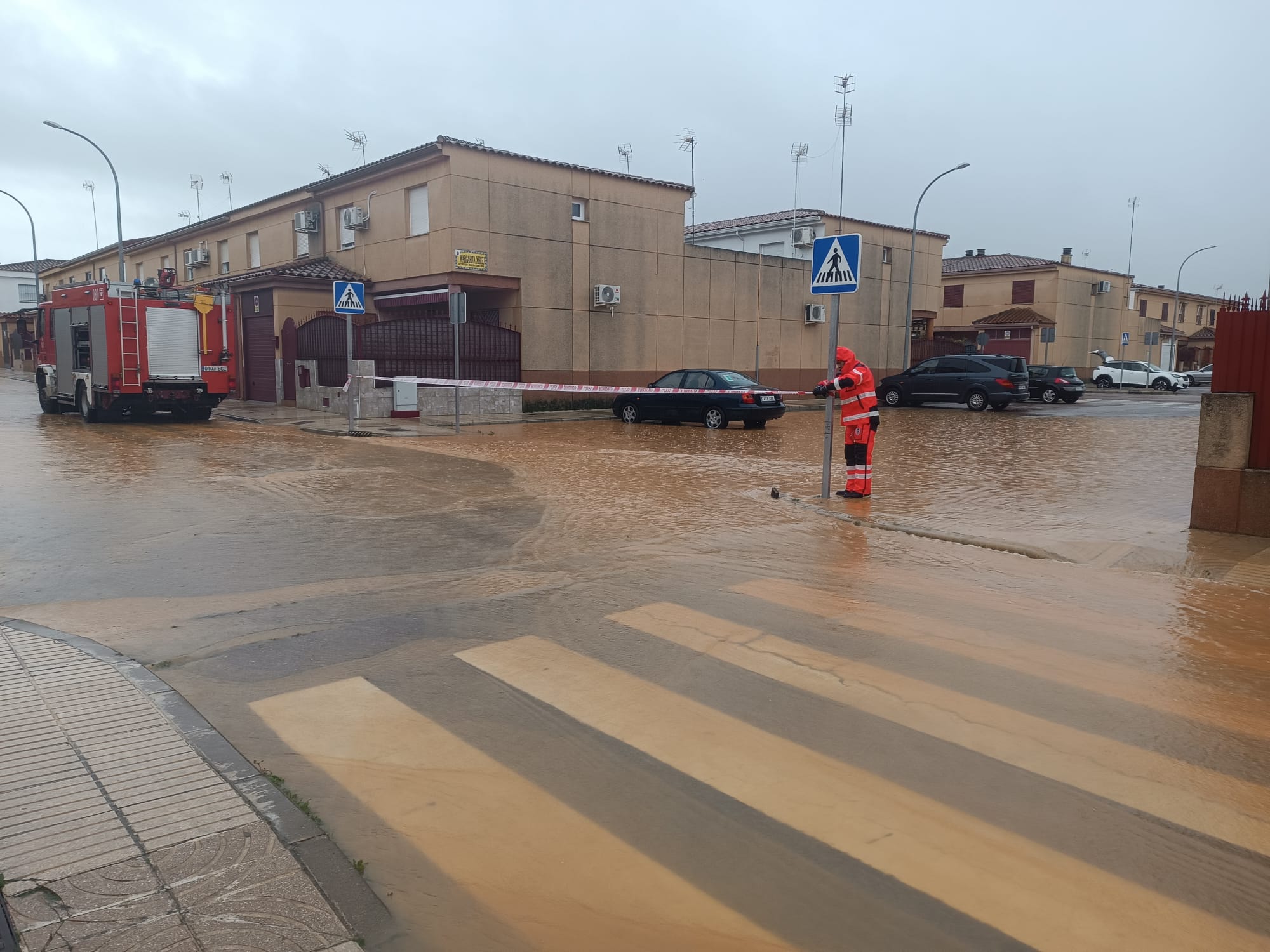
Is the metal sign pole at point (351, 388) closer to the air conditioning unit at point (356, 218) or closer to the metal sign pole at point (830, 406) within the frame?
the air conditioning unit at point (356, 218)

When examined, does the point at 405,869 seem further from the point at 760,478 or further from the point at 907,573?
the point at 760,478

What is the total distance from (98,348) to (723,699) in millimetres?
19080

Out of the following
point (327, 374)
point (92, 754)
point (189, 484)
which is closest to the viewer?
point (92, 754)

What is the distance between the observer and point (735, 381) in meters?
20.9

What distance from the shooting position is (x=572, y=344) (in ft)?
87.3

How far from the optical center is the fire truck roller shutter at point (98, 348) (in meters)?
19.2

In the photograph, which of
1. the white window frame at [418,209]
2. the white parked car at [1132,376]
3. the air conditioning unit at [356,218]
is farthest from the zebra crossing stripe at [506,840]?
the white parked car at [1132,376]

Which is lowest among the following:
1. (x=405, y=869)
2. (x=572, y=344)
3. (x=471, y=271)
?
(x=405, y=869)

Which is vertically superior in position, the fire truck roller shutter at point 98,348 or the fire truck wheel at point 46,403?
the fire truck roller shutter at point 98,348

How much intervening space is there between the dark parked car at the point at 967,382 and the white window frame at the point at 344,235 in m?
16.9

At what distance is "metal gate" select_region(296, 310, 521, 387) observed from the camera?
74.6 feet

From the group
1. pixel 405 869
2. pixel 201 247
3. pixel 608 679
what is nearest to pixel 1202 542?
pixel 608 679

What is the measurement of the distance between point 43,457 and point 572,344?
14870mm

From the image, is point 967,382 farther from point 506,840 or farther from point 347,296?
point 506,840
